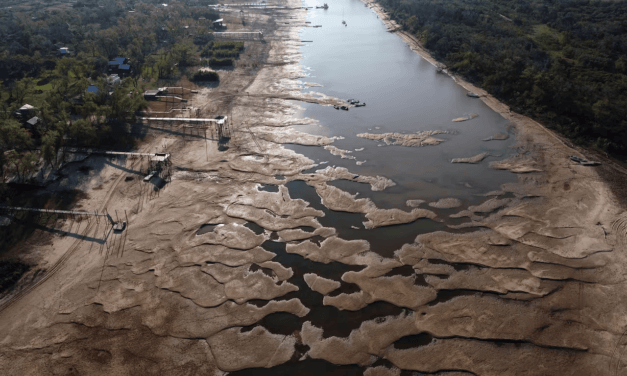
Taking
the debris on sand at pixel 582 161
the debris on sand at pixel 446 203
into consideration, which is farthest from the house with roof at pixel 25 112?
the debris on sand at pixel 582 161

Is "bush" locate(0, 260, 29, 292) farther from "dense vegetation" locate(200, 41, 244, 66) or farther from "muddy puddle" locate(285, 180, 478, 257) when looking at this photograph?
"dense vegetation" locate(200, 41, 244, 66)

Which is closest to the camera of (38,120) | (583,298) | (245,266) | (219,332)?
(219,332)

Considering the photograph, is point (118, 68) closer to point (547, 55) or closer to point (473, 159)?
point (473, 159)

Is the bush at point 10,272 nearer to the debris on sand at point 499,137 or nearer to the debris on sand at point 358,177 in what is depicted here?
the debris on sand at point 358,177

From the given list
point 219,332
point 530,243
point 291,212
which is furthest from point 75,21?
point 530,243

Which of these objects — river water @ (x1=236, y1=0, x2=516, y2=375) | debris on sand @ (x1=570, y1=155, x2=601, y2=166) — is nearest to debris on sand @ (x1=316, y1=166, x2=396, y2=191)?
river water @ (x1=236, y1=0, x2=516, y2=375)

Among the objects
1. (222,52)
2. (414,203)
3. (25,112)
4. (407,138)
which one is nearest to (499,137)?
(407,138)

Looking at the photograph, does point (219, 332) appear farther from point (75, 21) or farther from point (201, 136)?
point (75, 21)
